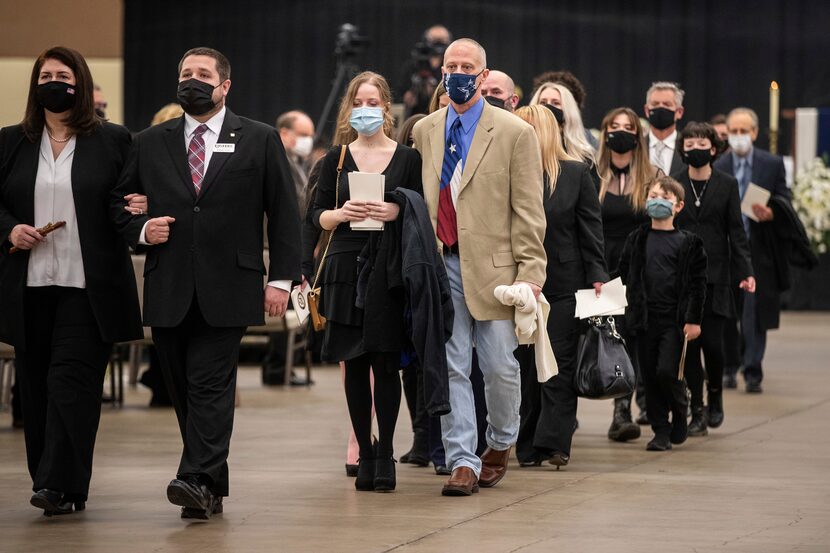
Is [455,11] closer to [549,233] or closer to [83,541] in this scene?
[549,233]

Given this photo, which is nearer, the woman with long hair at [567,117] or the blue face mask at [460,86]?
the blue face mask at [460,86]

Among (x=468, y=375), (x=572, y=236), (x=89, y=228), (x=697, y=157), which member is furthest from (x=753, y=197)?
→ (x=89, y=228)

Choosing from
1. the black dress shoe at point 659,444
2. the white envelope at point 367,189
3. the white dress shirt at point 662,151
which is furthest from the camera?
the white dress shirt at point 662,151

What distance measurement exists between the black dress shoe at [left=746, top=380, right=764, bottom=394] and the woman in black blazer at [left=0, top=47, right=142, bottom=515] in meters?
5.84

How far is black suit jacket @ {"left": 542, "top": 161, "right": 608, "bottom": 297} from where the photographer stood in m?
7.01

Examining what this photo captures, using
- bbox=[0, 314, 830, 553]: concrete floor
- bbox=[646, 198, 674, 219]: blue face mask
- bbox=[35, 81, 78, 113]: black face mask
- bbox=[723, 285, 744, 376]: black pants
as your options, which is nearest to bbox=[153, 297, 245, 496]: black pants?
bbox=[0, 314, 830, 553]: concrete floor

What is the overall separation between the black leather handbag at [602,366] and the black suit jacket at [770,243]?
428 cm

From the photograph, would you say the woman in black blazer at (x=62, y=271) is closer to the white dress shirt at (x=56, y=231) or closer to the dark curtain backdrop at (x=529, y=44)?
the white dress shirt at (x=56, y=231)

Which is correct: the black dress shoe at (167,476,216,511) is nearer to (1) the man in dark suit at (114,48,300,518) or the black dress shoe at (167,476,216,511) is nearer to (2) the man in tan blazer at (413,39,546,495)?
(1) the man in dark suit at (114,48,300,518)

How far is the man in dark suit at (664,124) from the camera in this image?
9047mm

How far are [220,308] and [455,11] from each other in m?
15.7

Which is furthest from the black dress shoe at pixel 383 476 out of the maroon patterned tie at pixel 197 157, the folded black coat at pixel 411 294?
the maroon patterned tie at pixel 197 157

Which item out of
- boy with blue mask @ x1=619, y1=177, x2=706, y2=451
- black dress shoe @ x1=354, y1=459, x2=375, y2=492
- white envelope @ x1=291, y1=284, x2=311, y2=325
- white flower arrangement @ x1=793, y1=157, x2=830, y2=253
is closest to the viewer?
black dress shoe @ x1=354, y1=459, x2=375, y2=492

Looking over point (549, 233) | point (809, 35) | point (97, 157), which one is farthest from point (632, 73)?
point (97, 157)
